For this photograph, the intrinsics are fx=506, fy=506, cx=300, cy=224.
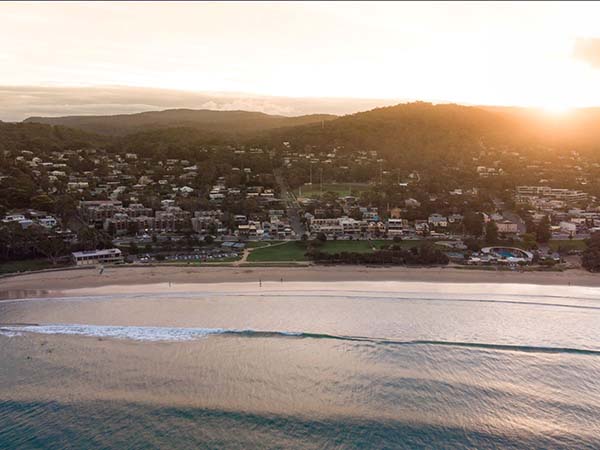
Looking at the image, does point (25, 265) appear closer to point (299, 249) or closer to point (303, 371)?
point (299, 249)

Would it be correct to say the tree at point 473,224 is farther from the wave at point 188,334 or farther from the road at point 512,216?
the wave at point 188,334

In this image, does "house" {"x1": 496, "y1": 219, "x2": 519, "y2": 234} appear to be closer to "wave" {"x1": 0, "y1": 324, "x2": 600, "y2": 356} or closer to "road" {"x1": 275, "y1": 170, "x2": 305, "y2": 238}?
"road" {"x1": 275, "y1": 170, "x2": 305, "y2": 238}

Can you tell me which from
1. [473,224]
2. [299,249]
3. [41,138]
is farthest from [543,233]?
[41,138]

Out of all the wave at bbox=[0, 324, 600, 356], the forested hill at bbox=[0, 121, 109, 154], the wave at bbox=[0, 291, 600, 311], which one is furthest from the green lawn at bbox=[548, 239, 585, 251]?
the forested hill at bbox=[0, 121, 109, 154]

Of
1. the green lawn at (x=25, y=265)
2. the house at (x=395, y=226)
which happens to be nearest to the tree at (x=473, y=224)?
the house at (x=395, y=226)

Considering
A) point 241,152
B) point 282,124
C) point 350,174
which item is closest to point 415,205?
point 350,174
